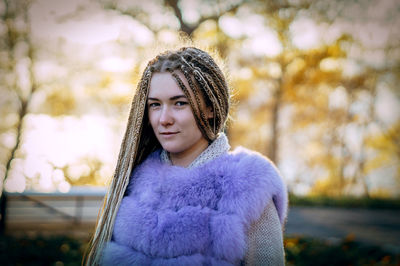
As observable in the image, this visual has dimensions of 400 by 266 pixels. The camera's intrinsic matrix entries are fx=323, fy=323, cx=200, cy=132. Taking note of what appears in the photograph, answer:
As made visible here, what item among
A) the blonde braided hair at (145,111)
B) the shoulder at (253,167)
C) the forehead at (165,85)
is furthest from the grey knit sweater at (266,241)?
the forehead at (165,85)

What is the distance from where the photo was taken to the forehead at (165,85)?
5.96 feet

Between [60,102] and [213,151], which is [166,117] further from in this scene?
[60,102]

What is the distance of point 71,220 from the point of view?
7.25m

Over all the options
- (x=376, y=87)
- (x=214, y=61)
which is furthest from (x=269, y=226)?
(x=376, y=87)

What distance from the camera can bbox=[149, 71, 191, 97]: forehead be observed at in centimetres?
182

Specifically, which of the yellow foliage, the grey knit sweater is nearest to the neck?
the grey knit sweater

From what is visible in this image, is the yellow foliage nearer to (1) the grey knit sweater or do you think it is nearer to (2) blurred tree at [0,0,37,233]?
(2) blurred tree at [0,0,37,233]

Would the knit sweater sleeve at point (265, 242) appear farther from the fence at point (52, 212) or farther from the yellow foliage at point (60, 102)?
the yellow foliage at point (60, 102)

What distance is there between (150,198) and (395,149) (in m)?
21.7

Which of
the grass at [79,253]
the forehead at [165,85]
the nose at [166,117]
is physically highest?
the forehead at [165,85]

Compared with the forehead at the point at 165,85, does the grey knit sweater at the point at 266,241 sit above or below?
below

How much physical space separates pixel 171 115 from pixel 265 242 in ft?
2.75

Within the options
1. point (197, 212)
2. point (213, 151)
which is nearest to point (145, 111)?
point (213, 151)

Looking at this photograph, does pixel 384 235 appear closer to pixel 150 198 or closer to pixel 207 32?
pixel 207 32
